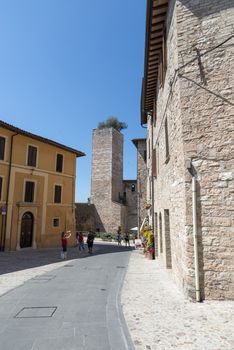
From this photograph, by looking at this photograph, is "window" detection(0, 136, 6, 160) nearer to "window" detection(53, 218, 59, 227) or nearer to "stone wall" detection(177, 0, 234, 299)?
"window" detection(53, 218, 59, 227)

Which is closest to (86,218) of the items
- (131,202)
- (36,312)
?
(131,202)

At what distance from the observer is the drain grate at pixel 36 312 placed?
4.94 m

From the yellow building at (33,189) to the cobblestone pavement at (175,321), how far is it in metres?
13.5

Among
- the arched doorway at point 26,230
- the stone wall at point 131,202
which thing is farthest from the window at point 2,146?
the stone wall at point 131,202

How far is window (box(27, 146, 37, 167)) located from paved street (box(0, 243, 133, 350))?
40.0ft

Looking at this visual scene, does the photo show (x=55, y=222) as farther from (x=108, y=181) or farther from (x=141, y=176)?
(x=108, y=181)

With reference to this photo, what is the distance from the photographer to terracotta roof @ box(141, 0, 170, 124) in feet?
24.8

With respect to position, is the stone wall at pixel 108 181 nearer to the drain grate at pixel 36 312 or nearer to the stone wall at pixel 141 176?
the stone wall at pixel 141 176

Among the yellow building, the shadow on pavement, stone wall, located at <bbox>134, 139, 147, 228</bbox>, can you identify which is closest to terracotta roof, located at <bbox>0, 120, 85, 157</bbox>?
the yellow building

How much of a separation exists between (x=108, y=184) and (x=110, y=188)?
0.71 metres

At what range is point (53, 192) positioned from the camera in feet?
70.0

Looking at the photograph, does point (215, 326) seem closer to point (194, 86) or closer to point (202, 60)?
point (194, 86)

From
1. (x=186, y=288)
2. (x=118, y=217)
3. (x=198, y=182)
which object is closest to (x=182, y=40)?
(x=198, y=182)

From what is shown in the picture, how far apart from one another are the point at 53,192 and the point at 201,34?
56.8 feet
